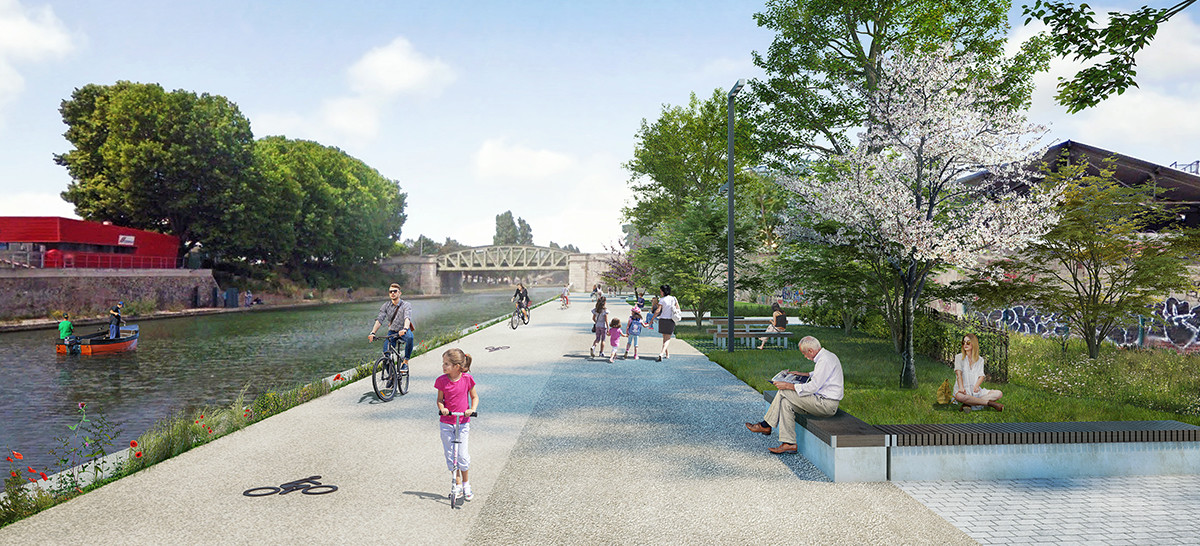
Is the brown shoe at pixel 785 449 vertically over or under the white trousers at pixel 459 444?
under

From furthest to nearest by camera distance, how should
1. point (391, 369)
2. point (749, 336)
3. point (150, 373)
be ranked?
point (749, 336), point (150, 373), point (391, 369)

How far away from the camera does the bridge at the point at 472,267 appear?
98.0 metres

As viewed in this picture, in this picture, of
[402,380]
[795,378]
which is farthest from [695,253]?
[795,378]

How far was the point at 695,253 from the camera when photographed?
2670cm

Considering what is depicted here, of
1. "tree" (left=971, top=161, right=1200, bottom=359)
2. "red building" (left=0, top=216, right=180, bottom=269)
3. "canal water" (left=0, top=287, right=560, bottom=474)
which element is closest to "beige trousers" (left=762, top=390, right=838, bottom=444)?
"tree" (left=971, top=161, right=1200, bottom=359)

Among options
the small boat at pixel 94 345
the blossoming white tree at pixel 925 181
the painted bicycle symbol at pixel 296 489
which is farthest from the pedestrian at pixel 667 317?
the small boat at pixel 94 345

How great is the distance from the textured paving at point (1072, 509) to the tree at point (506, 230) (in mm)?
175013

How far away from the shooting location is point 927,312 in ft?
57.5

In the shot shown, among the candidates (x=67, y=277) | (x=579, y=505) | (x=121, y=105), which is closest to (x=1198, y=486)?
(x=579, y=505)

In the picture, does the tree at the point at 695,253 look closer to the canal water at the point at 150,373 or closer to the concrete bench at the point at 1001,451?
the canal water at the point at 150,373

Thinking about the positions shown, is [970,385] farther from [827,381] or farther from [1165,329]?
[1165,329]

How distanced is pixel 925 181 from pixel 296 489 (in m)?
11.9

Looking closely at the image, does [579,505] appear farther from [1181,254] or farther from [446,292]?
[446,292]

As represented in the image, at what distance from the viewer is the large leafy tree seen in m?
48.2
